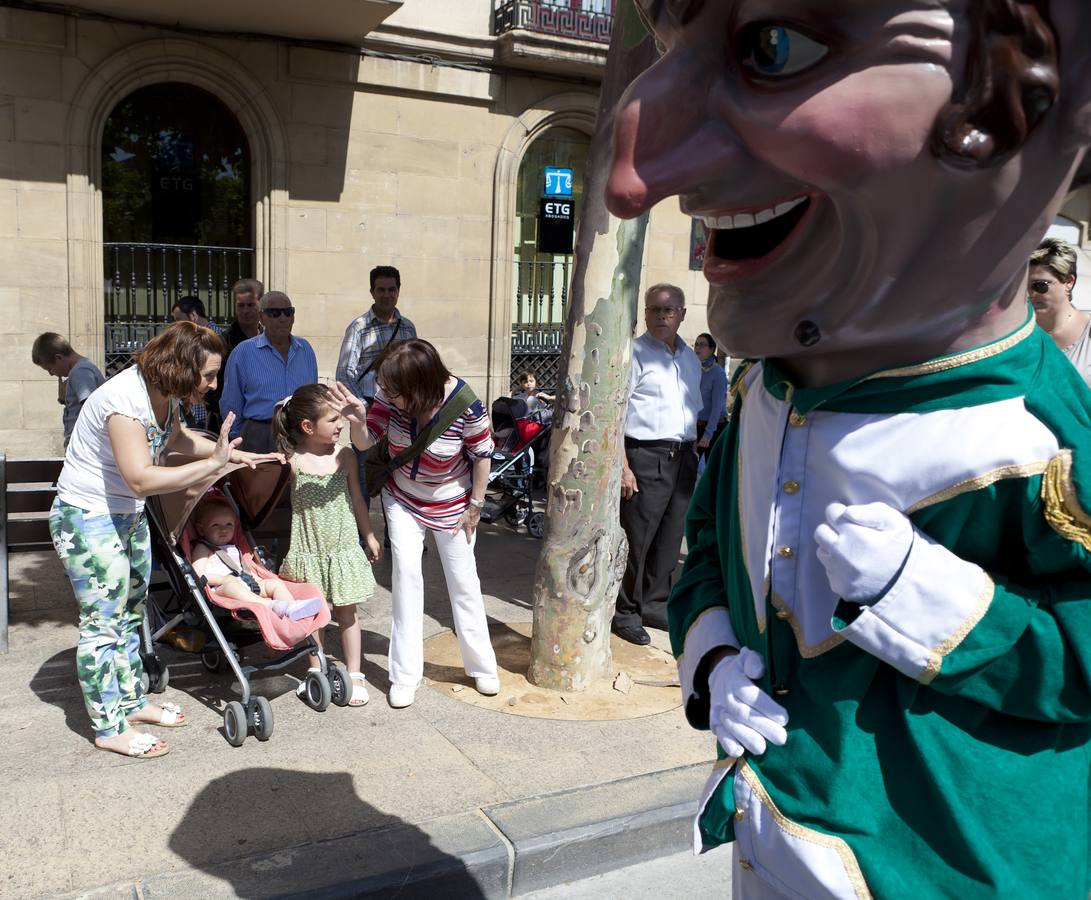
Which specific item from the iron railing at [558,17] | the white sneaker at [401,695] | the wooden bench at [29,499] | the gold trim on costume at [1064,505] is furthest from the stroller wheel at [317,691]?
the iron railing at [558,17]

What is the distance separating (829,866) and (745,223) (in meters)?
0.98

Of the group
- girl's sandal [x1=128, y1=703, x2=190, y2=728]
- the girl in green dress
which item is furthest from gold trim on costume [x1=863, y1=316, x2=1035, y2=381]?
girl's sandal [x1=128, y1=703, x2=190, y2=728]

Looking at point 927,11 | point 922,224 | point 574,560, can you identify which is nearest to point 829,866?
point 922,224

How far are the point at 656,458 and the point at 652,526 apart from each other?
407 mm

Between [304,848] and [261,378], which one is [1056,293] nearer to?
[304,848]

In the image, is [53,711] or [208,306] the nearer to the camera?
[53,711]

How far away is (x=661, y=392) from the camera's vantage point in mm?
5934

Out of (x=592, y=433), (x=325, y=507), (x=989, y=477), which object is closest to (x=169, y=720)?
(x=325, y=507)

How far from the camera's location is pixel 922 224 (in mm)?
1454

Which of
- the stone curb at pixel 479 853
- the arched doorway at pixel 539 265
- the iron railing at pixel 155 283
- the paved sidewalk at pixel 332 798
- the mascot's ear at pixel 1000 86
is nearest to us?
the mascot's ear at pixel 1000 86

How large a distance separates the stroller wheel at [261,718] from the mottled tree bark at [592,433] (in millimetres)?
1339

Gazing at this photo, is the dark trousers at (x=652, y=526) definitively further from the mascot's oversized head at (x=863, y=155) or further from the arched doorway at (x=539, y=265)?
the arched doorway at (x=539, y=265)

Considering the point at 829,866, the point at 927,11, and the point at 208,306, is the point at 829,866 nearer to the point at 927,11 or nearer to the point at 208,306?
the point at 927,11

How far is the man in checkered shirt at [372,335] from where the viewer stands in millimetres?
6969
